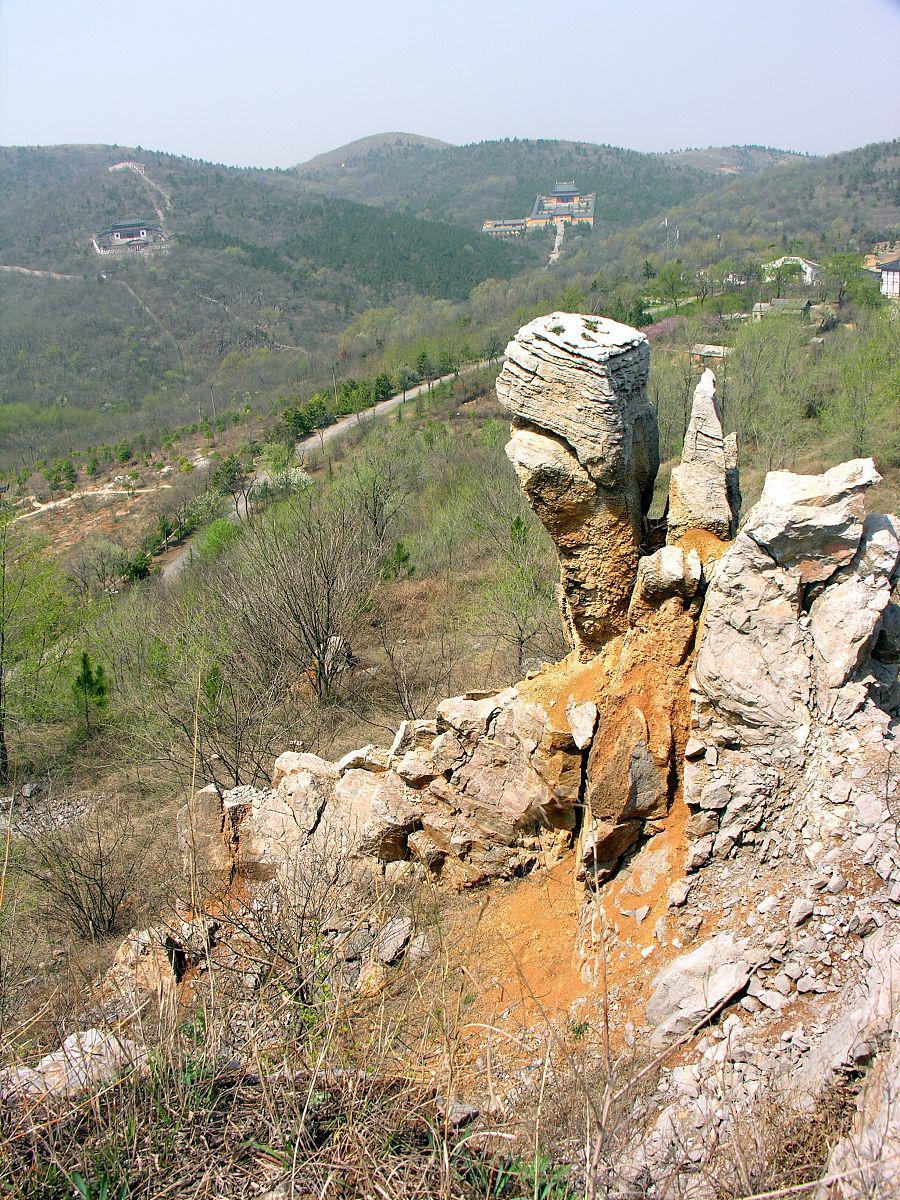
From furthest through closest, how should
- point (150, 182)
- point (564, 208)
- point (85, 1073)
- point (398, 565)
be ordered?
point (564, 208) → point (150, 182) → point (398, 565) → point (85, 1073)

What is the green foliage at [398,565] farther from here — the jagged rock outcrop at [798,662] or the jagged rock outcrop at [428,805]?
the jagged rock outcrop at [798,662]

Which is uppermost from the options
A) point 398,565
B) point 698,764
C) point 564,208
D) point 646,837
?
point 564,208

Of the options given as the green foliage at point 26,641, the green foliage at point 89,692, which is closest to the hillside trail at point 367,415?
the green foliage at point 26,641

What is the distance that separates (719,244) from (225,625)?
8078 centimetres

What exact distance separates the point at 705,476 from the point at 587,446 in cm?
119

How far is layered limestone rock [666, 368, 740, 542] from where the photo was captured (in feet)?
22.8

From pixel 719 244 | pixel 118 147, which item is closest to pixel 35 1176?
pixel 719 244

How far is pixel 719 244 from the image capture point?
80375 mm

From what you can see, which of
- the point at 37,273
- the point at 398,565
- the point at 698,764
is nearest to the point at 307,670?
the point at 398,565

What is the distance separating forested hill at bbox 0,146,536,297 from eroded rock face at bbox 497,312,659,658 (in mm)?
107082

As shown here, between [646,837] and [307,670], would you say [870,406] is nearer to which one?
[307,670]

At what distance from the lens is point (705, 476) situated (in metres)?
7.02

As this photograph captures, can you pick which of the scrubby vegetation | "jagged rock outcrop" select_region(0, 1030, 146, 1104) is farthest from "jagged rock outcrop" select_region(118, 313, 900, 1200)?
"jagged rock outcrop" select_region(0, 1030, 146, 1104)

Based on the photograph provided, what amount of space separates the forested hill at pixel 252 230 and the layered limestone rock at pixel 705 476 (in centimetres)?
10721
